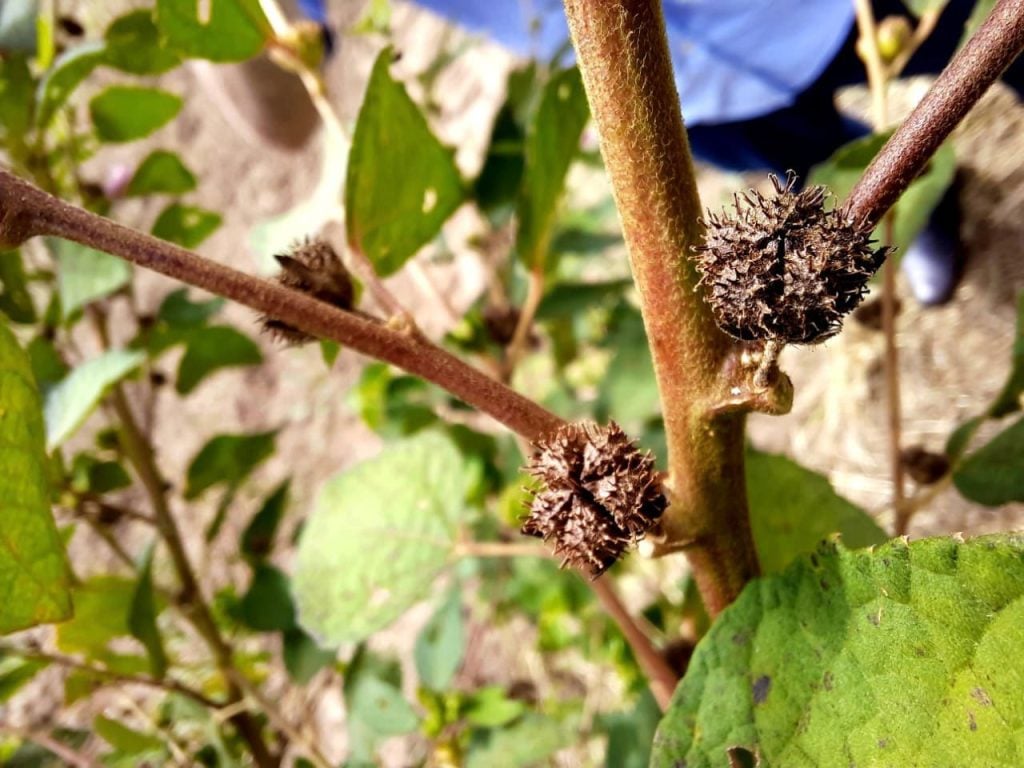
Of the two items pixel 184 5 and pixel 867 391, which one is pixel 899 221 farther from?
pixel 867 391

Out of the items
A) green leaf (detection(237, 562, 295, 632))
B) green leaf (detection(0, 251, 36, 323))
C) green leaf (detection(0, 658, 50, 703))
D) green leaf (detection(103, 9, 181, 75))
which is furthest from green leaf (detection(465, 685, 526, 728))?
green leaf (detection(103, 9, 181, 75))

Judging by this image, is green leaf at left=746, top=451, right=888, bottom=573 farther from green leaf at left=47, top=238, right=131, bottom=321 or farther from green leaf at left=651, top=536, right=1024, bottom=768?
green leaf at left=47, top=238, right=131, bottom=321

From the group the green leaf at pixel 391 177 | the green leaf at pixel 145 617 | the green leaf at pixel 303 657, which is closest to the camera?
the green leaf at pixel 391 177

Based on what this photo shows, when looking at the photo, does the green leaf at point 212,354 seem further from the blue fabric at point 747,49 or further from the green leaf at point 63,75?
the blue fabric at point 747,49

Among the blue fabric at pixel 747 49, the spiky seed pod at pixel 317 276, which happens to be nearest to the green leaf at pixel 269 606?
the spiky seed pod at pixel 317 276

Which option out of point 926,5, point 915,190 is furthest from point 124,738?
point 926,5

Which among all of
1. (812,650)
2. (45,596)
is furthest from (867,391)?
(45,596)
